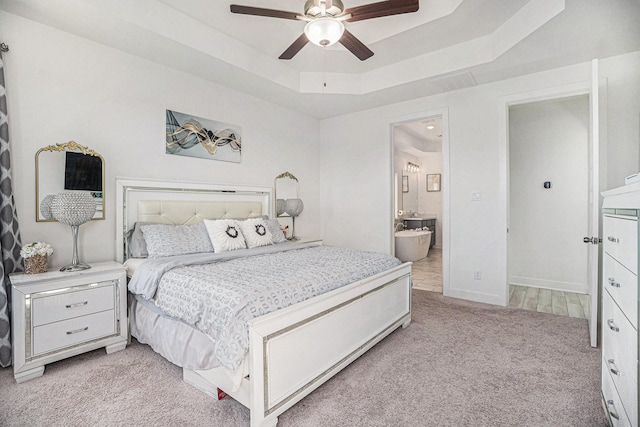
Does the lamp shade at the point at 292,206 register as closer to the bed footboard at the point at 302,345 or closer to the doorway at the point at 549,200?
the bed footboard at the point at 302,345

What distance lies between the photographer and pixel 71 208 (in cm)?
235

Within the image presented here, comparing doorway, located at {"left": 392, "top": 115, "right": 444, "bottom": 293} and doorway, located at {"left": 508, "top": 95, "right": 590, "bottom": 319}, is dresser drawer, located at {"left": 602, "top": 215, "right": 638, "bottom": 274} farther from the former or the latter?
doorway, located at {"left": 392, "top": 115, "right": 444, "bottom": 293}

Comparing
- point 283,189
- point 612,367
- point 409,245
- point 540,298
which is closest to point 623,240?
point 612,367

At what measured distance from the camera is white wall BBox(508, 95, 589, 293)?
13.4ft

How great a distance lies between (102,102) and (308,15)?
2029 mm

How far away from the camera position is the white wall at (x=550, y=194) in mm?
4086

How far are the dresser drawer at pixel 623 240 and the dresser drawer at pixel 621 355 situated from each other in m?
0.23

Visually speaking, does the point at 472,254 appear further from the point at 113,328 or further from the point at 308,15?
the point at 113,328

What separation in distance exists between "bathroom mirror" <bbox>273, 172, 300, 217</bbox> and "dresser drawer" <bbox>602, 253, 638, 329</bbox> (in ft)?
11.5

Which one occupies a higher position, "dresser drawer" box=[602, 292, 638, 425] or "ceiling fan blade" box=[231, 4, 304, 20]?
"ceiling fan blade" box=[231, 4, 304, 20]

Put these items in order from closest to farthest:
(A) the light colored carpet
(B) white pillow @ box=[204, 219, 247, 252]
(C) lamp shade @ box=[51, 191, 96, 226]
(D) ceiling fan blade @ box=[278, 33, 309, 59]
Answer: (A) the light colored carpet → (C) lamp shade @ box=[51, 191, 96, 226] → (D) ceiling fan blade @ box=[278, 33, 309, 59] → (B) white pillow @ box=[204, 219, 247, 252]

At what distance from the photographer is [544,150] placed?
14.1 ft

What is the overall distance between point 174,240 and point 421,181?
702cm

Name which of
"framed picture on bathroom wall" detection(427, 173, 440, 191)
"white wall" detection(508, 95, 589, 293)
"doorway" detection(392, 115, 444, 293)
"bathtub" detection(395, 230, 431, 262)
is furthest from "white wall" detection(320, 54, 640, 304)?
"framed picture on bathroom wall" detection(427, 173, 440, 191)
